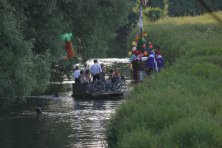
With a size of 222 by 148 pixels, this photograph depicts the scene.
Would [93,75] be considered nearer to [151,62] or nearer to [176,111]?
[151,62]

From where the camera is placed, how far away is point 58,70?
3738 centimetres

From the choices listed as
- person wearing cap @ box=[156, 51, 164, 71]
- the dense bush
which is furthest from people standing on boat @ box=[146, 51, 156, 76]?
the dense bush

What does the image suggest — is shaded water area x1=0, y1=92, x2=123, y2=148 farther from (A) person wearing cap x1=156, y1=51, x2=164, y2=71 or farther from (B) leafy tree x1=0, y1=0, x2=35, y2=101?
(A) person wearing cap x1=156, y1=51, x2=164, y2=71

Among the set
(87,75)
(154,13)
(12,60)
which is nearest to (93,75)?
(87,75)

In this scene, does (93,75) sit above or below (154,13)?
below

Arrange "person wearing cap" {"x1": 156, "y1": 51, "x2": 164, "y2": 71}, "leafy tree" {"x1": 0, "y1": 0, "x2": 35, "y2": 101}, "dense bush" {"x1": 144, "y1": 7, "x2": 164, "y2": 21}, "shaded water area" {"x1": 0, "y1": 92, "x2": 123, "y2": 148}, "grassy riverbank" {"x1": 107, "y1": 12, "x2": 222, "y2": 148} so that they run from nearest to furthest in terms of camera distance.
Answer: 1. "grassy riverbank" {"x1": 107, "y1": 12, "x2": 222, "y2": 148}
2. "leafy tree" {"x1": 0, "y1": 0, "x2": 35, "y2": 101}
3. "shaded water area" {"x1": 0, "y1": 92, "x2": 123, "y2": 148}
4. "person wearing cap" {"x1": 156, "y1": 51, "x2": 164, "y2": 71}
5. "dense bush" {"x1": 144, "y1": 7, "x2": 164, "y2": 21}

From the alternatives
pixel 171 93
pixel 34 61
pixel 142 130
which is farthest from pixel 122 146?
pixel 34 61

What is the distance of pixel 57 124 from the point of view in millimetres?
25094

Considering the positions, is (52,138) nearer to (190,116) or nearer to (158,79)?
(158,79)

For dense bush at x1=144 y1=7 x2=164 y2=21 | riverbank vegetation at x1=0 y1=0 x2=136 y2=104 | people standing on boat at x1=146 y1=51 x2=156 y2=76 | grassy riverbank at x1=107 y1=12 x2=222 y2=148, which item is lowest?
grassy riverbank at x1=107 y1=12 x2=222 y2=148

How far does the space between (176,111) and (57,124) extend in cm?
1123

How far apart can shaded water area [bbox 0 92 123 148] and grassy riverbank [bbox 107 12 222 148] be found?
121 inches

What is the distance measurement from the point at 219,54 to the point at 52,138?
9.82m

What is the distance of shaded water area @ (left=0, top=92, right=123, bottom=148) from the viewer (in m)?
21.1
